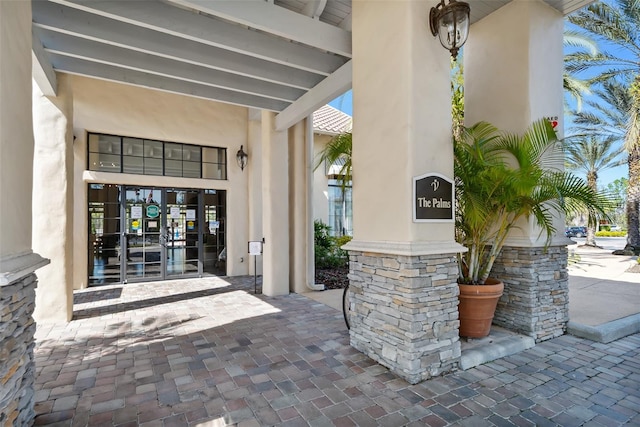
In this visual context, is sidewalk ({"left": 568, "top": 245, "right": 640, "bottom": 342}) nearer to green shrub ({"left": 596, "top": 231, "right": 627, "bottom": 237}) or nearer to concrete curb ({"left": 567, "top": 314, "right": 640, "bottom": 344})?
concrete curb ({"left": 567, "top": 314, "right": 640, "bottom": 344})

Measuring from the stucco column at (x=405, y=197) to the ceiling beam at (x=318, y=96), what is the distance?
110 centimetres

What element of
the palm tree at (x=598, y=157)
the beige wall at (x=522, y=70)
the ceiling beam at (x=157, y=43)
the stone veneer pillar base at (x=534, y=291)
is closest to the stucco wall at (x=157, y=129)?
the ceiling beam at (x=157, y=43)

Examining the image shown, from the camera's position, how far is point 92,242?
7.19 m

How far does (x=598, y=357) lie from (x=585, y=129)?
14.5 meters

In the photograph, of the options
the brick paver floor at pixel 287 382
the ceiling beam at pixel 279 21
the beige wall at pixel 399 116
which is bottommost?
the brick paver floor at pixel 287 382

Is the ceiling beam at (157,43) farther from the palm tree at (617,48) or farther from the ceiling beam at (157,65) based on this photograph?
the palm tree at (617,48)

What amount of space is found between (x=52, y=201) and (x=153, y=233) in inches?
115

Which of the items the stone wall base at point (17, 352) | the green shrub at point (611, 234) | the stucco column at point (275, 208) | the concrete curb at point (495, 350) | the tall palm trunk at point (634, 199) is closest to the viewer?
the stone wall base at point (17, 352)

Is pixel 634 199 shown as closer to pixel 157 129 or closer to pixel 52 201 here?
pixel 157 129

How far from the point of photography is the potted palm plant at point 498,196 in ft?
11.7

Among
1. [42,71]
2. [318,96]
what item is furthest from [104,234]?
[318,96]

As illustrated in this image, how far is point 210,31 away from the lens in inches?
161

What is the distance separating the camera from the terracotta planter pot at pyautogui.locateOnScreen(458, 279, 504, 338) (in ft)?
12.4

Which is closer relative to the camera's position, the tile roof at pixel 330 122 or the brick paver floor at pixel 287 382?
the brick paver floor at pixel 287 382
